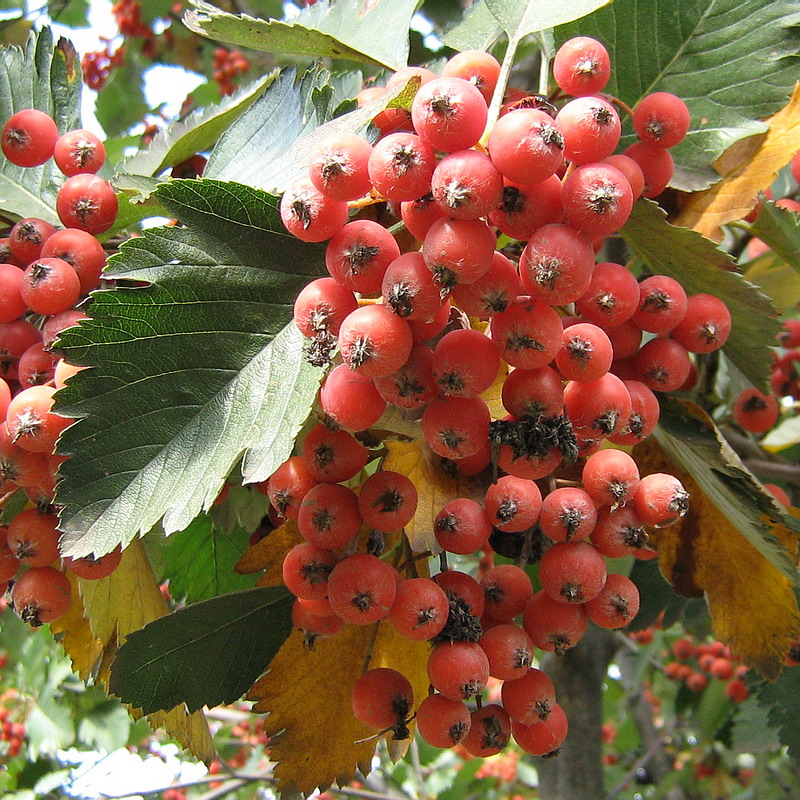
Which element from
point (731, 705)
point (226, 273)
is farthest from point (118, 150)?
point (731, 705)

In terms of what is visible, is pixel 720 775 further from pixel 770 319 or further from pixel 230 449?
pixel 230 449

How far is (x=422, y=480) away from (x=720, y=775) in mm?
4148

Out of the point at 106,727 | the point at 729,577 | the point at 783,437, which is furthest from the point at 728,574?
the point at 106,727

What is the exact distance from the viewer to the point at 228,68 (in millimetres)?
4500

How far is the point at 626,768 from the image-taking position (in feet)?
18.4

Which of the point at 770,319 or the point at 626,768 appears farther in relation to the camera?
the point at 626,768

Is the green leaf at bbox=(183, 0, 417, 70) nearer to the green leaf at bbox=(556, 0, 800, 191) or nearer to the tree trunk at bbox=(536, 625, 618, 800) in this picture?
the green leaf at bbox=(556, 0, 800, 191)

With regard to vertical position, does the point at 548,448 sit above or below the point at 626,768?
above

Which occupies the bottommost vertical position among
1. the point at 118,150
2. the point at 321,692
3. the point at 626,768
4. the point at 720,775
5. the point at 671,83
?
the point at 626,768

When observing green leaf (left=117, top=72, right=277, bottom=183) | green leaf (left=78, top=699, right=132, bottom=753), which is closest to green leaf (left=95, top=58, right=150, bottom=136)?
green leaf (left=117, top=72, right=277, bottom=183)

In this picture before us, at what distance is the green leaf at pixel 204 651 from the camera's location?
4.10ft

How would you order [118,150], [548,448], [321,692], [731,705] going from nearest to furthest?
[548,448] → [321,692] → [118,150] → [731,705]

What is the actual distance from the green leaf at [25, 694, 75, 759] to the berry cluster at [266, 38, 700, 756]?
10.4ft

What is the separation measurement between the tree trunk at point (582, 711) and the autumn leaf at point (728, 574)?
1.13 meters
